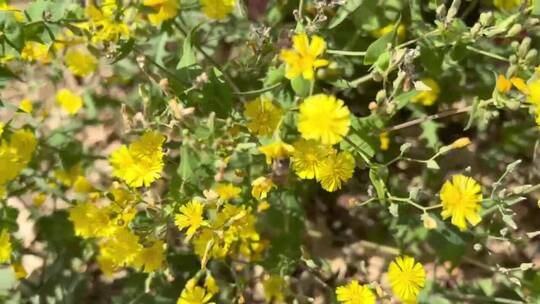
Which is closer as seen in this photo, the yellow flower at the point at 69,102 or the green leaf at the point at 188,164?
the green leaf at the point at 188,164

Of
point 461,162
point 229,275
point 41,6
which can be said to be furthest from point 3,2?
point 461,162

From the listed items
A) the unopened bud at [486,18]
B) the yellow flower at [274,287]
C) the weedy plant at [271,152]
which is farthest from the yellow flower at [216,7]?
the yellow flower at [274,287]

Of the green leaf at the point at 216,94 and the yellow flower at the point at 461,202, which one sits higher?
the green leaf at the point at 216,94

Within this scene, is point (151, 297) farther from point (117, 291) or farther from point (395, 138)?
point (395, 138)

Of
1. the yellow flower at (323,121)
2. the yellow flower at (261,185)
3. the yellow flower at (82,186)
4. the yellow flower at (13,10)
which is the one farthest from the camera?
the yellow flower at (82,186)

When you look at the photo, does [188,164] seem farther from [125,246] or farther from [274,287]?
[274,287]

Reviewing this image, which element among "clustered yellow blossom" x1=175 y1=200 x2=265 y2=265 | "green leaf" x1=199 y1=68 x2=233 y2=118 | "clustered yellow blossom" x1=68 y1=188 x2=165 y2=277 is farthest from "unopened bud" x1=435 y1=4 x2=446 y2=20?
"clustered yellow blossom" x1=68 y1=188 x2=165 y2=277

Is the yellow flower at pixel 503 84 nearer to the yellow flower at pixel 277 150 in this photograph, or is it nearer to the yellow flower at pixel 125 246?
the yellow flower at pixel 277 150
